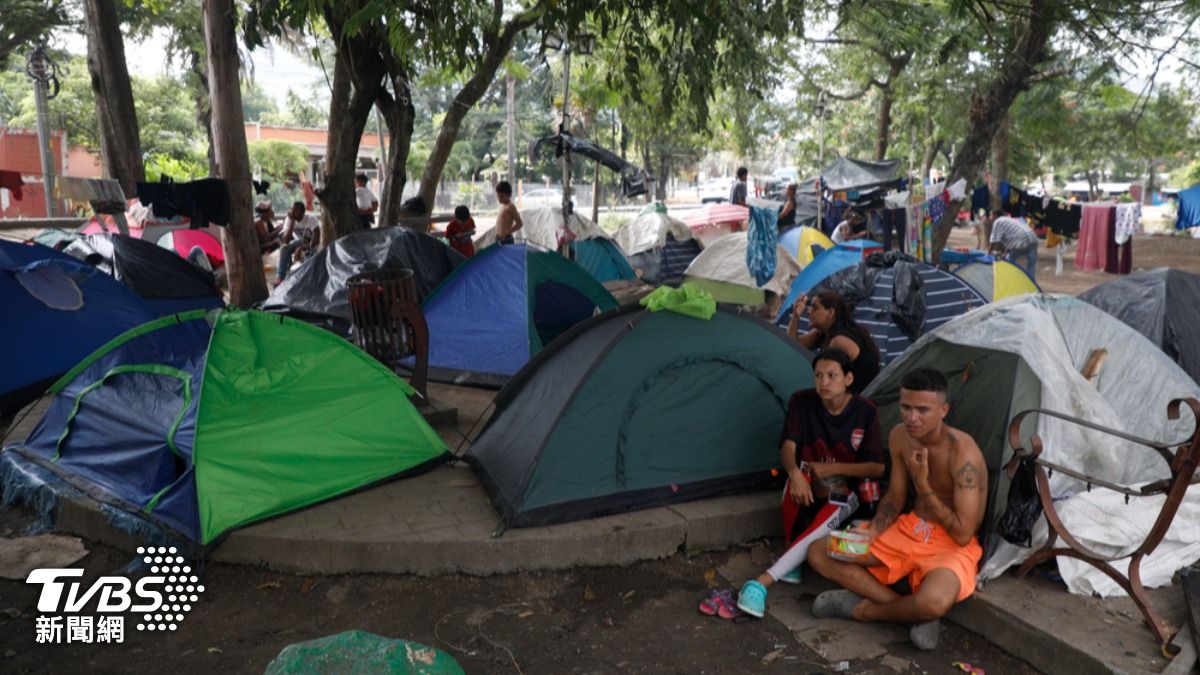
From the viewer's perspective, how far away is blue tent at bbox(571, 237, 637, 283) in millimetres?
12938

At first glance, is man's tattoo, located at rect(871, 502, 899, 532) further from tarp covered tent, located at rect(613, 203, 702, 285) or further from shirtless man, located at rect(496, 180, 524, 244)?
tarp covered tent, located at rect(613, 203, 702, 285)

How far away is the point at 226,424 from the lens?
4531mm

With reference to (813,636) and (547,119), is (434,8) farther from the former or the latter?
(547,119)

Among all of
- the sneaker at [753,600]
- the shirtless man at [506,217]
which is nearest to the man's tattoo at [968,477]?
the sneaker at [753,600]

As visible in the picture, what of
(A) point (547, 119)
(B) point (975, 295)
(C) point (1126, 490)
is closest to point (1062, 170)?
(A) point (547, 119)

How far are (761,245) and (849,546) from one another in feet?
23.3

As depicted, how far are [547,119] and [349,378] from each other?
42.5m

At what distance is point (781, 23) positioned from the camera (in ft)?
23.8

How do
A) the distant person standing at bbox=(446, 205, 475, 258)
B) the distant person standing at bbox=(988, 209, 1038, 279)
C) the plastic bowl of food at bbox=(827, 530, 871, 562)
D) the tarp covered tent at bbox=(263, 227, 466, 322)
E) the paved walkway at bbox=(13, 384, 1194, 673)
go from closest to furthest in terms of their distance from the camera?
the paved walkway at bbox=(13, 384, 1194, 673)
the plastic bowl of food at bbox=(827, 530, 871, 562)
the tarp covered tent at bbox=(263, 227, 466, 322)
the distant person standing at bbox=(446, 205, 475, 258)
the distant person standing at bbox=(988, 209, 1038, 279)

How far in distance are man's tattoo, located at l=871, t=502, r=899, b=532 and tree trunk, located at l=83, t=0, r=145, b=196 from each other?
1065 cm

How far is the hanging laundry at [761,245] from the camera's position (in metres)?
10.5

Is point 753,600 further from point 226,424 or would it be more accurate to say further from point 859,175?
point 859,175

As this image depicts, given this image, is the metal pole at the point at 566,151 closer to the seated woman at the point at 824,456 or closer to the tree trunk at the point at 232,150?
the tree trunk at the point at 232,150

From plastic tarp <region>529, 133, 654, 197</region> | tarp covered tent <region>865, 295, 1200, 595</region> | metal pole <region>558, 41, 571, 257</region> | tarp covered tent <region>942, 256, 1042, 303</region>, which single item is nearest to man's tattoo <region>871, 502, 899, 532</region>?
tarp covered tent <region>865, 295, 1200, 595</region>
